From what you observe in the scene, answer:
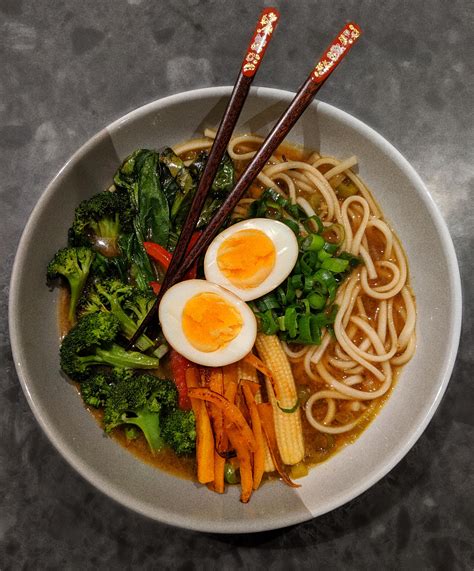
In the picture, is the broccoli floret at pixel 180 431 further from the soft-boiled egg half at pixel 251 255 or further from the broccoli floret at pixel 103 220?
the broccoli floret at pixel 103 220

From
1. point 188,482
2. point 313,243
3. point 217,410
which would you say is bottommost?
point 188,482

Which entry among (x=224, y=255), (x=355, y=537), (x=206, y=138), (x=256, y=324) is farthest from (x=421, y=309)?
(x=206, y=138)

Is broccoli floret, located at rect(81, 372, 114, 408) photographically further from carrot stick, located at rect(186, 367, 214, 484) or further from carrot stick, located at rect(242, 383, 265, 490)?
carrot stick, located at rect(242, 383, 265, 490)

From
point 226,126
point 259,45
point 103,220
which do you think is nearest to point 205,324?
point 103,220

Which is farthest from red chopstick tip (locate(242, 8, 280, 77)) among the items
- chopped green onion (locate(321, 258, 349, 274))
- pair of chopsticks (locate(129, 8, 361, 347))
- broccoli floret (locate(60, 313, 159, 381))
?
broccoli floret (locate(60, 313, 159, 381))

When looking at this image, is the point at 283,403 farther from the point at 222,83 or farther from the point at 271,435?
the point at 222,83

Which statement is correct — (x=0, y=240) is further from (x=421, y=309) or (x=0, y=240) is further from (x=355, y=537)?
(x=355, y=537)
